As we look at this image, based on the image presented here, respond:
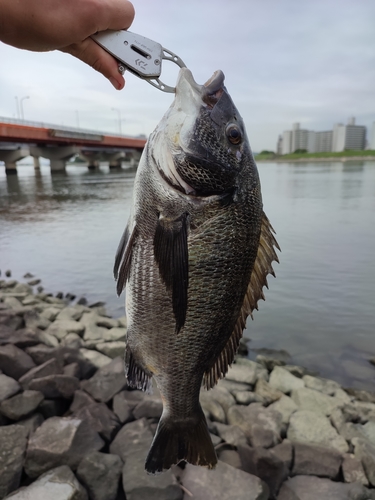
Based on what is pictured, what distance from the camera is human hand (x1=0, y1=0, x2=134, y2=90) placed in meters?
1.41

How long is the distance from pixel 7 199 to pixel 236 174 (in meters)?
24.1

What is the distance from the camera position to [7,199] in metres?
23.2

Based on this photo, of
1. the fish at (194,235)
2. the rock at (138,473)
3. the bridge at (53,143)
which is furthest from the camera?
the bridge at (53,143)

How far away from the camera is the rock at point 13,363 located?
4.18 meters

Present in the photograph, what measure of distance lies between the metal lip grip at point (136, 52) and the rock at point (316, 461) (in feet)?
10.6

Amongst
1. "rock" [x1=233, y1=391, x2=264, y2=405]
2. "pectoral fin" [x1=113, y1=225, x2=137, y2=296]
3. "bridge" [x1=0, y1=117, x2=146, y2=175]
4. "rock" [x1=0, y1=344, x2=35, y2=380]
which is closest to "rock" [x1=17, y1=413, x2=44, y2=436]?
"rock" [x1=0, y1=344, x2=35, y2=380]

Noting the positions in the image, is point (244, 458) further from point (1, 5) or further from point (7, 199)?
point (7, 199)

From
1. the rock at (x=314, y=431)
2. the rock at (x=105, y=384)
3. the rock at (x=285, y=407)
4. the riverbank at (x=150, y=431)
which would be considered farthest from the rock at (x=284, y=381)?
the rock at (x=105, y=384)

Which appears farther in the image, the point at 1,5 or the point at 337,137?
the point at 337,137

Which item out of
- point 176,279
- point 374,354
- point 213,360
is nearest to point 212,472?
point 213,360

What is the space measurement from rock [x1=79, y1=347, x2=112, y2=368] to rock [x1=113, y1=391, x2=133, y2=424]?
2.79 feet

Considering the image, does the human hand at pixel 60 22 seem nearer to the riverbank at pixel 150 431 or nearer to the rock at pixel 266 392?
the riverbank at pixel 150 431

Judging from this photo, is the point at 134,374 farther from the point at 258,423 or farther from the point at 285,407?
the point at 285,407

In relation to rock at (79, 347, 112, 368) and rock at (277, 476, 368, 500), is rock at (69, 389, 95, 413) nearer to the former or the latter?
rock at (79, 347, 112, 368)
